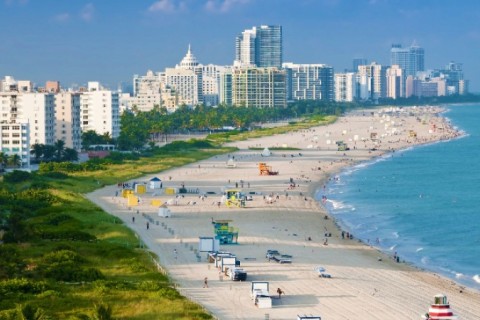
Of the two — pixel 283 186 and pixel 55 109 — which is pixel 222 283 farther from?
pixel 55 109

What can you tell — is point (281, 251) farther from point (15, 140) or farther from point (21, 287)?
point (15, 140)

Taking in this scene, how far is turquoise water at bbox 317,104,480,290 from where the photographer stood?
168 feet

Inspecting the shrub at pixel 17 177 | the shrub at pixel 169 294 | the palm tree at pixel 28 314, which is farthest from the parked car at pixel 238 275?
the shrub at pixel 17 177

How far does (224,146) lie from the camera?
435 ft

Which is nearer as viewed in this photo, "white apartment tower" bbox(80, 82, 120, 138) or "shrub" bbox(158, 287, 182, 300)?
"shrub" bbox(158, 287, 182, 300)

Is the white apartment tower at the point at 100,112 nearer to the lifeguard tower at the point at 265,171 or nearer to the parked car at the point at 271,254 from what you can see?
the lifeguard tower at the point at 265,171

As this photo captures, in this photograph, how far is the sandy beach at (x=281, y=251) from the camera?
123ft

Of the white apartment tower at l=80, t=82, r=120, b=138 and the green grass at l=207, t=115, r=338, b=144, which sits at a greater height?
the white apartment tower at l=80, t=82, r=120, b=138

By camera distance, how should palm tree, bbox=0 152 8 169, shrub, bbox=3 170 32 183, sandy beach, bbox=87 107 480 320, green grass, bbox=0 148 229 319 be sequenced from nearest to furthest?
green grass, bbox=0 148 229 319 < sandy beach, bbox=87 107 480 320 < shrub, bbox=3 170 32 183 < palm tree, bbox=0 152 8 169

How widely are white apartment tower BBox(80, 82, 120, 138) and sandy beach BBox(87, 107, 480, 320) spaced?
116 ft

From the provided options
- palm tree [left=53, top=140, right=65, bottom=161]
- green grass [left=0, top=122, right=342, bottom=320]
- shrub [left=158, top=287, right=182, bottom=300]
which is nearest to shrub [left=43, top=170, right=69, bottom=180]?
green grass [left=0, top=122, right=342, bottom=320]

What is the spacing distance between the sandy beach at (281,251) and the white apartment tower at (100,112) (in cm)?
3530

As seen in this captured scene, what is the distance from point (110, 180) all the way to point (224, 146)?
49.2 meters

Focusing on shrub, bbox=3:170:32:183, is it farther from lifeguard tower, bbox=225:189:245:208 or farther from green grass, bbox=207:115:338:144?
green grass, bbox=207:115:338:144
